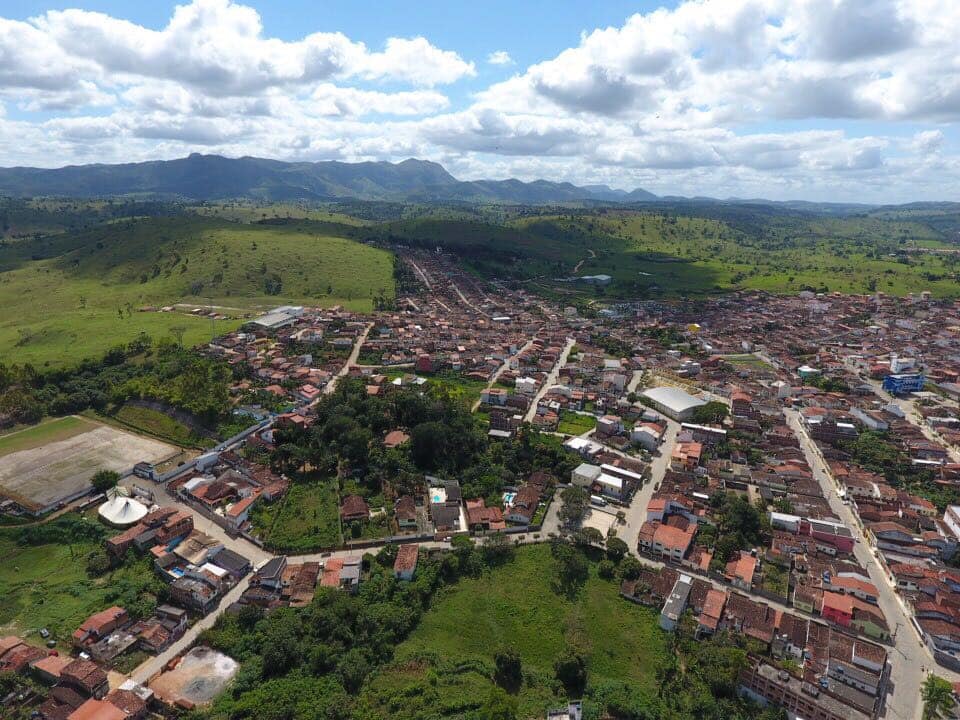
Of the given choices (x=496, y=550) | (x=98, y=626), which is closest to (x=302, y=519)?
(x=98, y=626)

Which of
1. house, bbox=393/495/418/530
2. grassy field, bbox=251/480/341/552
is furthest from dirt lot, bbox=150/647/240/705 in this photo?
house, bbox=393/495/418/530

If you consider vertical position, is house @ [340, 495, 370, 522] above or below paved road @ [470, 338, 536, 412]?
below

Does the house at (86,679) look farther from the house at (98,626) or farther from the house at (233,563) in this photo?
the house at (233,563)

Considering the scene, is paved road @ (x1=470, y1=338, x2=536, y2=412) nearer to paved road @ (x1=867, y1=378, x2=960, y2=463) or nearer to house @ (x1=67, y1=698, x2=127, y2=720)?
house @ (x1=67, y1=698, x2=127, y2=720)

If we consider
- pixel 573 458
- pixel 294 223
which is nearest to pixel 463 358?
pixel 573 458

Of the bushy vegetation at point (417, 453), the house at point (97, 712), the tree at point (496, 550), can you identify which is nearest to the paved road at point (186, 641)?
the house at point (97, 712)

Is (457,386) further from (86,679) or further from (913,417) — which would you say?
(913,417)

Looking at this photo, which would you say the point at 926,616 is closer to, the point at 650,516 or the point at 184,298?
the point at 650,516
